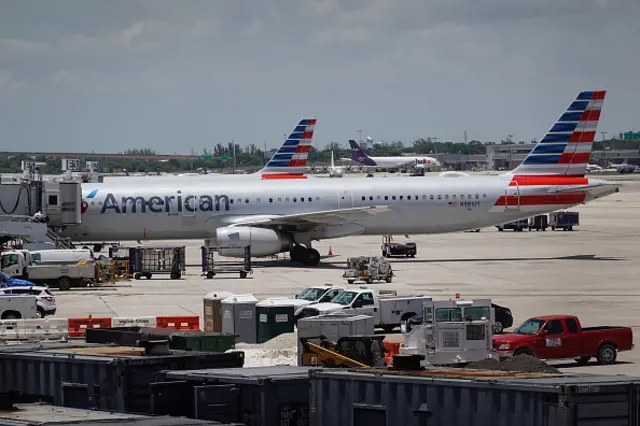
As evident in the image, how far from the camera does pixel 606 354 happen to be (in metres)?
31.0

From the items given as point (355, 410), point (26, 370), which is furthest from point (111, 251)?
point (355, 410)

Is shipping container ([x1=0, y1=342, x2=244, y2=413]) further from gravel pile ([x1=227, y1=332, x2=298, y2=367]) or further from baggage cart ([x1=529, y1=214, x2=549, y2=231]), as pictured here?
baggage cart ([x1=529, y1=214, x2=549, y2=231])

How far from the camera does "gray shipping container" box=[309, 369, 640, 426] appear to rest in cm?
1463

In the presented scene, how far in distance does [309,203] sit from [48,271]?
17229 mm

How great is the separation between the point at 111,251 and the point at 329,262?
11629mm

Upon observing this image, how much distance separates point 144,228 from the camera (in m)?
61.1

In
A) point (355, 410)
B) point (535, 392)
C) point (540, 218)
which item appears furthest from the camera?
point (540, 218)

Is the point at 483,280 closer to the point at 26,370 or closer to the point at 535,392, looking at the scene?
the point at 26,370

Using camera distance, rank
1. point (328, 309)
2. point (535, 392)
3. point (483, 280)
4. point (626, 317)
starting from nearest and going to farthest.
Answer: point (535, 392) → point (328, 309) → point (626, 317) → point (483, 280)

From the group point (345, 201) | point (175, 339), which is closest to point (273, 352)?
point (175, 339)

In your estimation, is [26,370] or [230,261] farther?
[230,261]

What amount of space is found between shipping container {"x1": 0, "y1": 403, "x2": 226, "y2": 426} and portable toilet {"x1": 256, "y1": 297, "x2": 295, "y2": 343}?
19.4 meters

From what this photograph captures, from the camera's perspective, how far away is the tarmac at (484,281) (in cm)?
4184

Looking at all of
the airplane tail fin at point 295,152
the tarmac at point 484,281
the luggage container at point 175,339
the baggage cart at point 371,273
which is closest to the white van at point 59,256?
the tarmac at point 484,281
